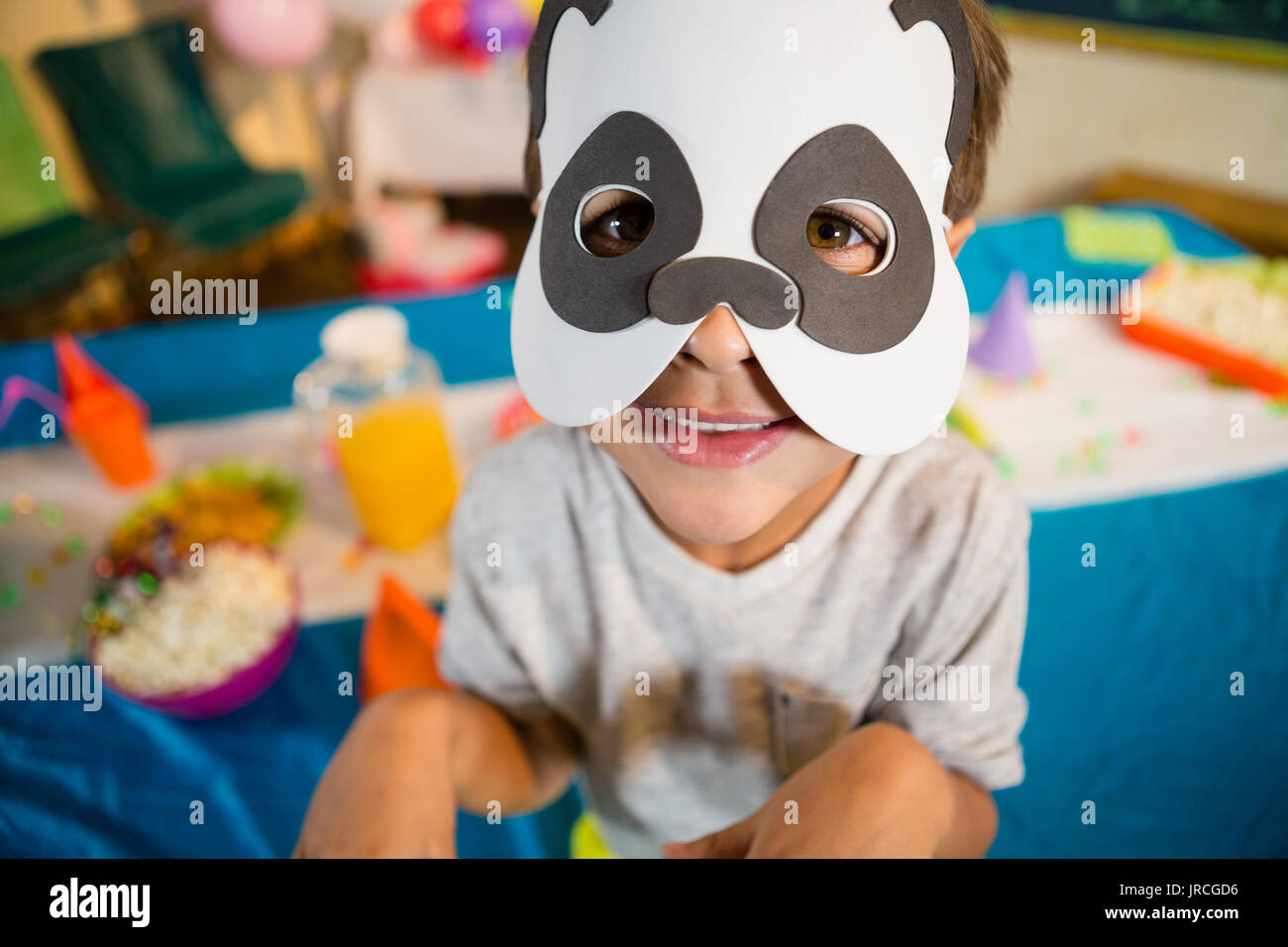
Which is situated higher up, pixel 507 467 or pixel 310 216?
pixel 310 216

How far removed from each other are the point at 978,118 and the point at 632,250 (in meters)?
0.22

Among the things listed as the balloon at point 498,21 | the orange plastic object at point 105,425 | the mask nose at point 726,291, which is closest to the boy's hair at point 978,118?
the mask nose at point 726,291

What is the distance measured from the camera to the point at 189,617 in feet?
2.51

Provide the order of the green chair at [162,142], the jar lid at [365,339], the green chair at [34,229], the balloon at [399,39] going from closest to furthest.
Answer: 1. the jar lid at [365,339]
2. the green chair at [34,229]
3. the green chair at [162,142]
4. the balloon at [399,39]

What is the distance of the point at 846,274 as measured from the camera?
1.32 ft

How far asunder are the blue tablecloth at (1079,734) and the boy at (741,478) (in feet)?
0.85

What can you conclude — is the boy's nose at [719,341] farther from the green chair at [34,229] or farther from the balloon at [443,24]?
the balloon at [443,24]

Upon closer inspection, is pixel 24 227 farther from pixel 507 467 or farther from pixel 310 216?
pixel 507 467

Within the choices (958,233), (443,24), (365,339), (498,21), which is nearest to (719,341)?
(958,233)

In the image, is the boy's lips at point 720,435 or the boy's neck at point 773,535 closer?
the boy's lips at point 720,435

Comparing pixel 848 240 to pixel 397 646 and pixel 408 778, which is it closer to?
pixel 408 778

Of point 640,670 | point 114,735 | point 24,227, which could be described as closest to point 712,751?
point 640,670

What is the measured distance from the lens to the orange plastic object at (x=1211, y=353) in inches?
40.8

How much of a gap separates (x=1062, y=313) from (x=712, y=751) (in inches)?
37.9
